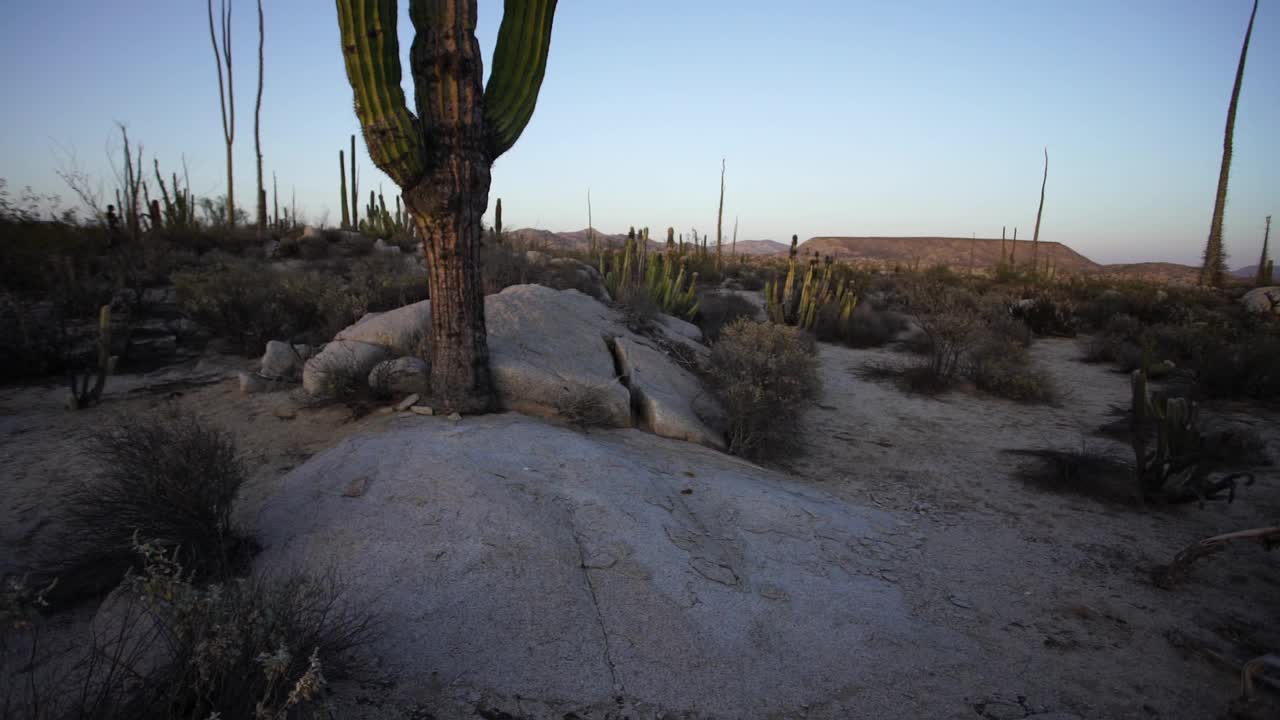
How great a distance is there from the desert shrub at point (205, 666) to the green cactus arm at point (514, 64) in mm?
3368

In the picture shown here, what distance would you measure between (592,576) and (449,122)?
3146 millimetres

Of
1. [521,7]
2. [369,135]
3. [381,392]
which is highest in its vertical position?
[521,7]

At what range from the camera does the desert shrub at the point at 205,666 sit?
5.27 ft

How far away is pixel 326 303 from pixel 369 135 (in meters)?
4.13

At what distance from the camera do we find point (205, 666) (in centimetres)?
162

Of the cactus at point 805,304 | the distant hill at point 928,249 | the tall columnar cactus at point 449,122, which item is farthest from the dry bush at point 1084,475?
the distant hill at point 928,249

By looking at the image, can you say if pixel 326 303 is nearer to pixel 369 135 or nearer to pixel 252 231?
pixel 369 135

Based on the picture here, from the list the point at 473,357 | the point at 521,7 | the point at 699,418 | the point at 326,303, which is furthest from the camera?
the point at 326,303

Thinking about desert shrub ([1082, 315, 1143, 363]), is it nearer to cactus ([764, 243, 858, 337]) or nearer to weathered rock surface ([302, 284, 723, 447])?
cactus ([764, 243, 858, 337])

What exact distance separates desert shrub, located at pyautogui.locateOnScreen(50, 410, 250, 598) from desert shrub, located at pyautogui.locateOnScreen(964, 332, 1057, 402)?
8.46 m

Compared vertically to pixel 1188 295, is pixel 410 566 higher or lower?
lower

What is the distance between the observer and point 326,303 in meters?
7.25

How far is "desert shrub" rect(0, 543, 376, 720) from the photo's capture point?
5.27 ft

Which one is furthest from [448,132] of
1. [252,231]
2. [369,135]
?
[252,231]
